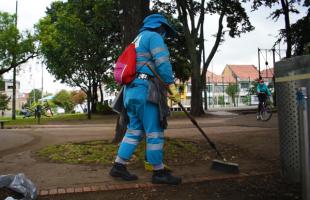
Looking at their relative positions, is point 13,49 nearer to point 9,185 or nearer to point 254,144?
point 254,144

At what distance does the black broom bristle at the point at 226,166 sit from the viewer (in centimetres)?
566

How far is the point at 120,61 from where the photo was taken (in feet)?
17.7

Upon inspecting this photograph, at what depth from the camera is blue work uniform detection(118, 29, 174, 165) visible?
5.20 metres

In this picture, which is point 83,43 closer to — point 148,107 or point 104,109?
point 104,109

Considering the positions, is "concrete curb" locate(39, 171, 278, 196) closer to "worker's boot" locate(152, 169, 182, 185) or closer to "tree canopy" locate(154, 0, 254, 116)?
"worker's boot" locate(152, 169, 182, 185)

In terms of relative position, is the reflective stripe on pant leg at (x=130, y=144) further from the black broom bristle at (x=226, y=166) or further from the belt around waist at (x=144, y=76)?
the black broom bristle at (x=226, y=166)

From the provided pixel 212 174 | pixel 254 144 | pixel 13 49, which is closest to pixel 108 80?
pixel 13 49

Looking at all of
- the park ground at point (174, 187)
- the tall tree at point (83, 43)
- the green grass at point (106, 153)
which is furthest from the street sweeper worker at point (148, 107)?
the tall tree at point (83, 43)

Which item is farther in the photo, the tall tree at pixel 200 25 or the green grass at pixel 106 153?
the tall tree at pixel 200 25

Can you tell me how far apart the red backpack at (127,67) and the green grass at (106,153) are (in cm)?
167

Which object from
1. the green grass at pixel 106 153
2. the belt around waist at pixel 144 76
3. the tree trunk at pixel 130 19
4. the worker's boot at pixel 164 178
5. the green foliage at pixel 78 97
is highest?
the green foliage at pixel 78 97

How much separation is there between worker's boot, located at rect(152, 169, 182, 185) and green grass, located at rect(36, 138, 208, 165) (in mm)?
1305

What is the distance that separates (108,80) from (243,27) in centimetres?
1305

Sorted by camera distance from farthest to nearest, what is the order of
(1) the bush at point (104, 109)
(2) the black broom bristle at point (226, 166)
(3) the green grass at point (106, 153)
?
(1) the bush at point (104, 109)
(3) the green grass at point (106, 153)
(2) the black broom bristle at point (226, 166)
